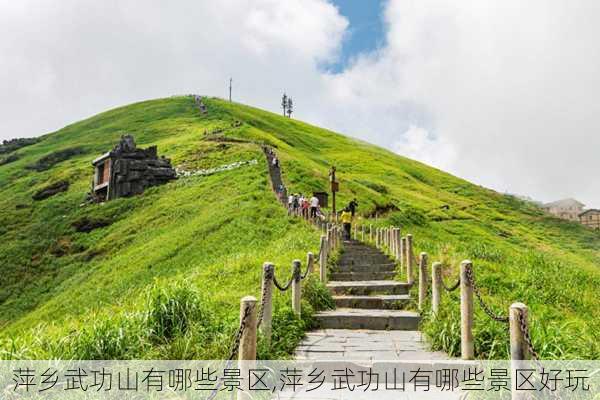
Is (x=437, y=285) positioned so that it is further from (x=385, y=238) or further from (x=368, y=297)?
(x=385, y=238)

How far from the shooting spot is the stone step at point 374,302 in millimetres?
10742

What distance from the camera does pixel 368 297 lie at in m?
11.0

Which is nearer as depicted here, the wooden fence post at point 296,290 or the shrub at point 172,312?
the shrub at point 172,312

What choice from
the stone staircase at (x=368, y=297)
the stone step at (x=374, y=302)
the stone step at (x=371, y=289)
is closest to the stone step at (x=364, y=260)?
the stone staircase at (x=368, y=297)

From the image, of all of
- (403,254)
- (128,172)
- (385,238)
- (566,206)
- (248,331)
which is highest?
(566,206)

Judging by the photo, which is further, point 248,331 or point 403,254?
point 403,254

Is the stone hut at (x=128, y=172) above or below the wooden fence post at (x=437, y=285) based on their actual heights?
above

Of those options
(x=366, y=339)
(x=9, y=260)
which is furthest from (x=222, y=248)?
(x=9, y=260)

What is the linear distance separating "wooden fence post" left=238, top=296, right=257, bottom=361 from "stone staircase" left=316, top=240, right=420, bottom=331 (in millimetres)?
4553

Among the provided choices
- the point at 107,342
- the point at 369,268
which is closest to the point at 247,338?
the point at 107,342

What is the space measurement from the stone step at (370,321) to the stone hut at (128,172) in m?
36.7

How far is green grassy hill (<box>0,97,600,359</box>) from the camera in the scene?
6.94 metres

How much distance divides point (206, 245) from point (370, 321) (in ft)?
51.6

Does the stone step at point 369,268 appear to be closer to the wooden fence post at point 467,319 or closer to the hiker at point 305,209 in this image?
the wooden fence post at point 467,319
